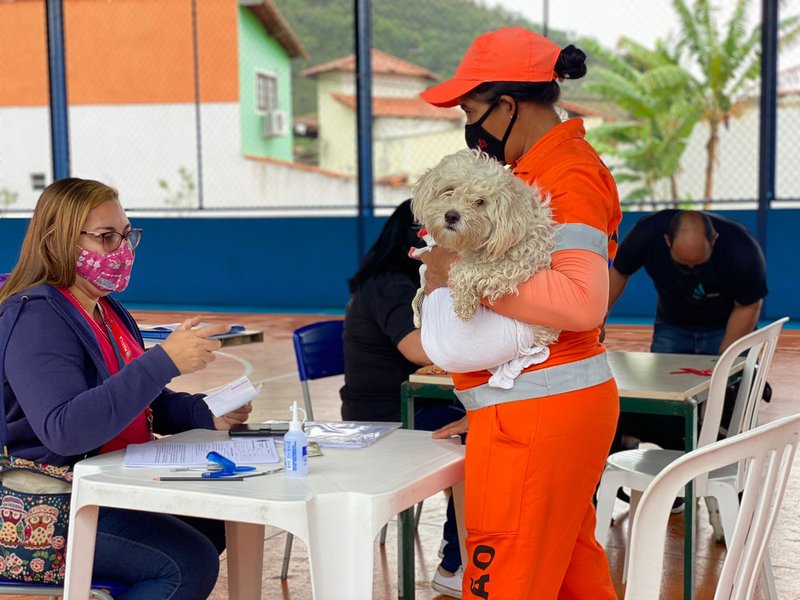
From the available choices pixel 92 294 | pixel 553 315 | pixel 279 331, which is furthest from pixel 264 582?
pixel 279 331

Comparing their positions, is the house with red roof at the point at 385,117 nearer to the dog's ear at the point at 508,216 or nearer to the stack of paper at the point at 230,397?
Result: the stack of paper at the point at 230,397

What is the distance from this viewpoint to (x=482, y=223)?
1955mm

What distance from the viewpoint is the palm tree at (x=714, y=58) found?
20.1 meters

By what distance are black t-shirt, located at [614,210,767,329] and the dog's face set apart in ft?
10.5

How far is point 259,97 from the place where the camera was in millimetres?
25609

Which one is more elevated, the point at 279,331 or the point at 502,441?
the point at 502,441

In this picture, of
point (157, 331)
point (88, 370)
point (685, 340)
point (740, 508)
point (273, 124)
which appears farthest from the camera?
point (273, 124)

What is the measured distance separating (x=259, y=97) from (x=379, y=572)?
22.6m

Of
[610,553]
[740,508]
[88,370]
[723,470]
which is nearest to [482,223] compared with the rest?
[740,508]

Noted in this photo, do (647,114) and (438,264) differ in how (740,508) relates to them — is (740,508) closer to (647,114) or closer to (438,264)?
(438,264)

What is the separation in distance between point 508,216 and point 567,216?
0.56 feet

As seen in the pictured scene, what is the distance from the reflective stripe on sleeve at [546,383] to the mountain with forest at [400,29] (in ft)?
63.0

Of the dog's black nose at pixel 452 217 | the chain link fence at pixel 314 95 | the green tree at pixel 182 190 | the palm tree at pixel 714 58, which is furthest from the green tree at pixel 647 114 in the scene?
the dog's black nose at pixel 452 217

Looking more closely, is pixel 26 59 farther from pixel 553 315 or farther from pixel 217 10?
pixel 553 315
